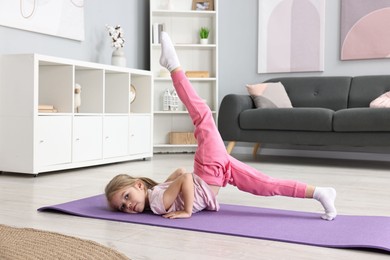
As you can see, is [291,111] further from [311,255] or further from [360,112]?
[311,255]

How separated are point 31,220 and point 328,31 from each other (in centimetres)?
365

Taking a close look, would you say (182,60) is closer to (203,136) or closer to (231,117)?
(231,117)

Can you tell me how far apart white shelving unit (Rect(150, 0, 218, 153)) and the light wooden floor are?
718 mm

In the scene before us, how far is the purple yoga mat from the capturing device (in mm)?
1593

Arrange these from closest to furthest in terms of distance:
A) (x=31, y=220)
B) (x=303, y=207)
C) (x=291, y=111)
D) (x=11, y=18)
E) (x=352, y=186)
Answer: (x=31, y=220), (x=303, y=207), (x=352, y=186), (x=11, y=18), (x=291, y=111)

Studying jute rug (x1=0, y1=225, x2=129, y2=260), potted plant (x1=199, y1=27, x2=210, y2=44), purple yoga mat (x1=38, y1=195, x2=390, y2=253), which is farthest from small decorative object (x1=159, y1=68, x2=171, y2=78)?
jute rug (x1=0, y1=225, x2=129, y2=260)

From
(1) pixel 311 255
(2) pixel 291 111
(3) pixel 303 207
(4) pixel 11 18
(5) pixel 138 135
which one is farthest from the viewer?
(5) pixel 138 135

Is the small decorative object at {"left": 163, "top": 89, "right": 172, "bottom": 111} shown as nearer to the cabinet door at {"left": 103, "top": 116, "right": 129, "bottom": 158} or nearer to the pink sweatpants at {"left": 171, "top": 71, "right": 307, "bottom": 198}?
the cabinet door at {"left": 103, "top": 116, "right": 129, "bottom": 158}

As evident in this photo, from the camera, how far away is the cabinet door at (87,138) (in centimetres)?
347

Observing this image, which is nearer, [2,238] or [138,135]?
[2,238]

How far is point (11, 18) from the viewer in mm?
3471

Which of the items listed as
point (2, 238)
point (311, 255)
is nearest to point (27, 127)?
point (2, 238)

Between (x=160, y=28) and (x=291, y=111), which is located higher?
(x=160, y=28)

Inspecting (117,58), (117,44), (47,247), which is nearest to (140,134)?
(117,58)
